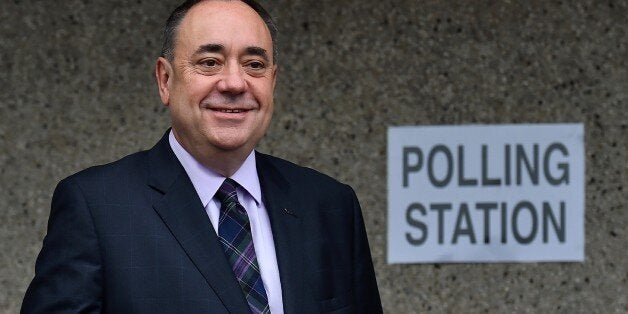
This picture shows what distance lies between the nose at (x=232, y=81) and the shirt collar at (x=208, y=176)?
0.19 meters

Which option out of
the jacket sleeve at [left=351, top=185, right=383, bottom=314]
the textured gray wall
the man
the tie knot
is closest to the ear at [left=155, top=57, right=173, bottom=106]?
the man

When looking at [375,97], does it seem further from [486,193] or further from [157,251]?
[157,251]

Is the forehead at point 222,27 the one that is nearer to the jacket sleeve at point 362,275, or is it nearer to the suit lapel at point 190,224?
the suit lapel at point 190,224

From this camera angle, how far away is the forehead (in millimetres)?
3086

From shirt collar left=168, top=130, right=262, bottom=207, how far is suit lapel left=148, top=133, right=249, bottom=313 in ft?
0.05

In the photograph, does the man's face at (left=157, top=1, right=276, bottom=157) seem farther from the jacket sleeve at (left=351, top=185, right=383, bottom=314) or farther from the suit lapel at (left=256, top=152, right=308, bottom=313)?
the jacket sleeve at (left=351, top=185, right=383, bottom=314)

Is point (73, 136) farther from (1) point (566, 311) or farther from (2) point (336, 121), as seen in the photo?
(1) point (566, 311)

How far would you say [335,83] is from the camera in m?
4.45

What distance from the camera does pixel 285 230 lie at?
317 cm

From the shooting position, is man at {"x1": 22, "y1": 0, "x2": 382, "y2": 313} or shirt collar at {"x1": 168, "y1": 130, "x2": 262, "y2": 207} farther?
shirt collar at {"x1": 168, "y1": 130, "x2": 262, "y2": 207}

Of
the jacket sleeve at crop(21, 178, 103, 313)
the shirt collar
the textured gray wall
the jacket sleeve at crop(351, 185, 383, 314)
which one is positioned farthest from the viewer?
the textured gray wall

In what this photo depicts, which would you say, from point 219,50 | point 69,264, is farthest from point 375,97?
point 69,264

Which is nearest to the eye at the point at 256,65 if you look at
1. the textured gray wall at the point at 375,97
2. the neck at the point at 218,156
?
the neck at the point at 218,156

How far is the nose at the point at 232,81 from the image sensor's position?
304 cm
